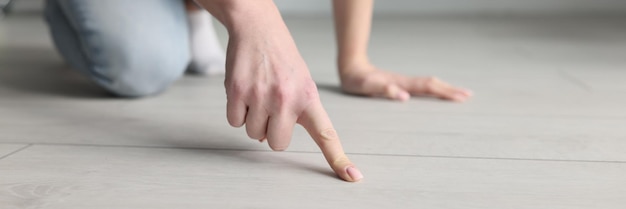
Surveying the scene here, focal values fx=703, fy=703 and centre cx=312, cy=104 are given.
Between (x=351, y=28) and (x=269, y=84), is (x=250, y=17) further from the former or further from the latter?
(x=351, y=28)

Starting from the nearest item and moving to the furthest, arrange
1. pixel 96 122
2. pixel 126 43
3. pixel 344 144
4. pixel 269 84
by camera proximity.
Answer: pixel 269 84 → pixel 344 144 → pixel 96 122 → pixel 126 43

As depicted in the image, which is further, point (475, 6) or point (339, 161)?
point (475, 6)

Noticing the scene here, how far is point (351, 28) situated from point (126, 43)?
0.37 meters

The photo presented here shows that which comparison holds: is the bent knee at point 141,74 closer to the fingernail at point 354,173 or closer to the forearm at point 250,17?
the forearm at point 250,17

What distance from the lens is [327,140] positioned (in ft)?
2.28

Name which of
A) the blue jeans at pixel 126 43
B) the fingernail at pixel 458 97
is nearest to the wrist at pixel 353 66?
the fingernail at pixel 458 97

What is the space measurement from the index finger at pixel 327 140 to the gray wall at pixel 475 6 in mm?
2375

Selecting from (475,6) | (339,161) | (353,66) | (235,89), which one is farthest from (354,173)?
(475,6)

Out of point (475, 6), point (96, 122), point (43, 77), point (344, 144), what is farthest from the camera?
point (475, 6)

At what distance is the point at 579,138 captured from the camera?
2.86 ft

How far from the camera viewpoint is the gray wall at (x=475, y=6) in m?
2.88

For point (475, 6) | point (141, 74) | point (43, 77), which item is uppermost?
point (475, 6)

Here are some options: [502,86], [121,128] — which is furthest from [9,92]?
[502,86]

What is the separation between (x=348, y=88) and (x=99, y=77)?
41 cm
